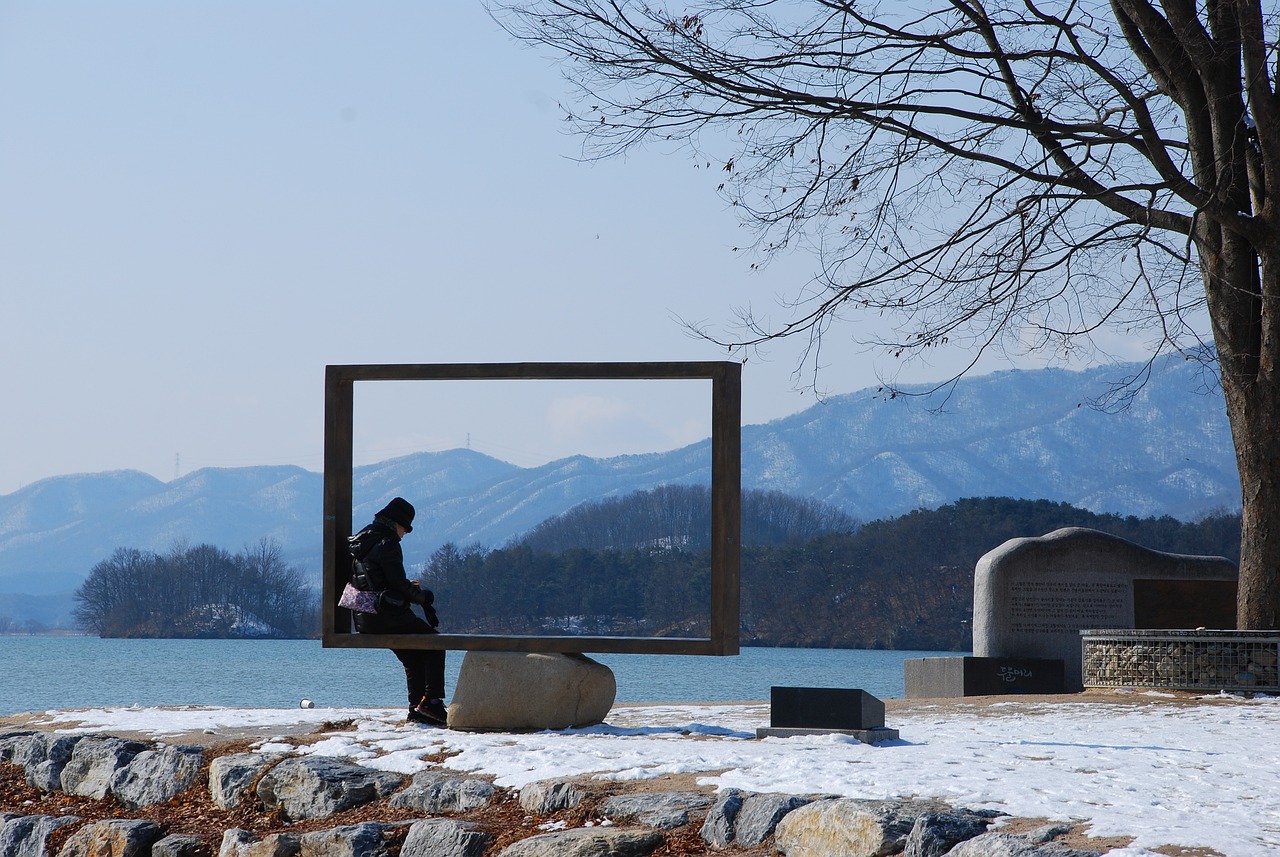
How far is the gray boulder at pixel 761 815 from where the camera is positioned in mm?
5586

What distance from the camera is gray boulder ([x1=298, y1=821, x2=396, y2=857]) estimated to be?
20.6 feet

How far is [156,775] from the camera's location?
7934mm

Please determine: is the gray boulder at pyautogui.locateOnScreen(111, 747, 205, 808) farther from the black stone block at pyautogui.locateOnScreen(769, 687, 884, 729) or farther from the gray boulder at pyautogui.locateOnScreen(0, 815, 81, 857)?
the black stone block at pyautogui.locateOnScreen(769, 687, 884, 729)

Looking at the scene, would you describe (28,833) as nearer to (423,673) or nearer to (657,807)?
(423,673)

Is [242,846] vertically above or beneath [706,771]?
beneath

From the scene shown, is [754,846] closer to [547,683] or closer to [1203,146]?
[547,683]

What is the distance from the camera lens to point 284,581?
1486 inches

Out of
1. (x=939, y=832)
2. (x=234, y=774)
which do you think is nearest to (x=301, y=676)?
(x=234, y=774)

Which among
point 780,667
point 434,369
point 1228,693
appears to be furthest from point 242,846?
point 780,667

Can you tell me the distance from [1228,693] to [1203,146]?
5.30m

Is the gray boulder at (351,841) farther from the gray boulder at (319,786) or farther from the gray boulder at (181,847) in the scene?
the gray boulder at (181,847)

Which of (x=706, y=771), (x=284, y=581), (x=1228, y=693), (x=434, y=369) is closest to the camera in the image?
(x=706, y=771)

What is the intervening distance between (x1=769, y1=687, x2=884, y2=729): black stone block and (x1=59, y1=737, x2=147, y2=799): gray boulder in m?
3.94

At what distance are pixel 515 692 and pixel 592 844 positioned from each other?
2.89m
